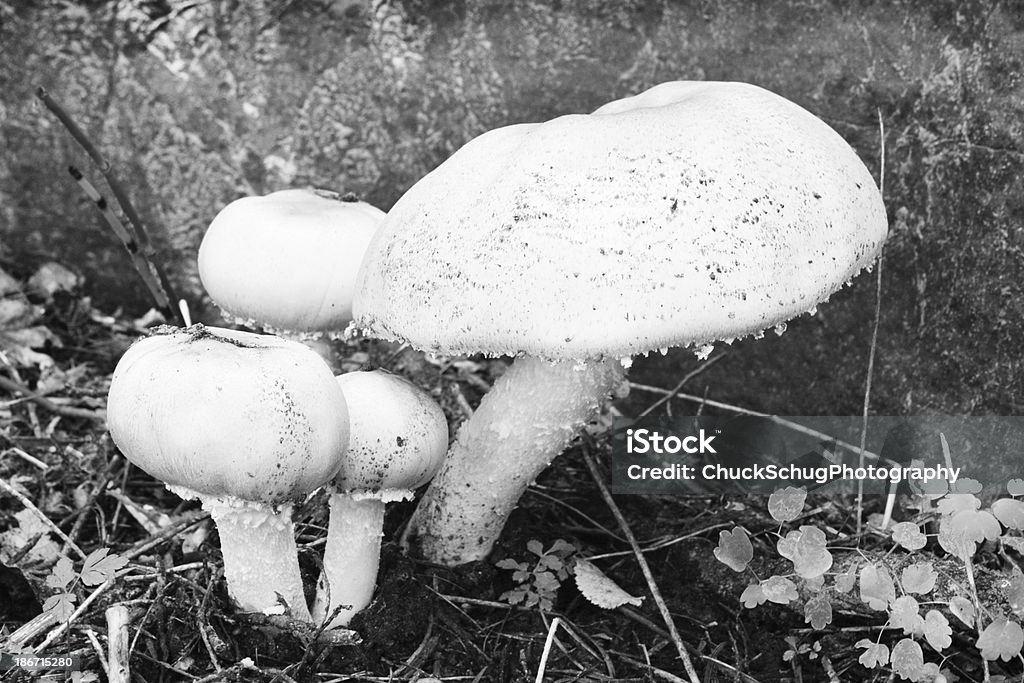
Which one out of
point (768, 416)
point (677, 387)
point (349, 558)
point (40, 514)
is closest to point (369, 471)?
point (349, 558)

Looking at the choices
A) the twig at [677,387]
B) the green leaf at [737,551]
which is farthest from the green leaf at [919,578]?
the twig at [677,387]

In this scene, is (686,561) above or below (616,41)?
below

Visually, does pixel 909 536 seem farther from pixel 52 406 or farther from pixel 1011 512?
pixel 52 406

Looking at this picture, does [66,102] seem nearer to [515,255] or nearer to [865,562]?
[515,255]

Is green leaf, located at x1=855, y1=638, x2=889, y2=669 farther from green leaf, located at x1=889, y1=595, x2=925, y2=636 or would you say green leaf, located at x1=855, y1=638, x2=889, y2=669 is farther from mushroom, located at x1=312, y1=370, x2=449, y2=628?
mushroom, located at x1=312, y1=370, x2=449, y2=628

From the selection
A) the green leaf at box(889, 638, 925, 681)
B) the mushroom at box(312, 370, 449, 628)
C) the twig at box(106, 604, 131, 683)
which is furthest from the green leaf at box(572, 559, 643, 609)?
the twig at box(106, 604, 131, 683)

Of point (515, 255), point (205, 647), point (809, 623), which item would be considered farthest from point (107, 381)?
point (809, 623)
